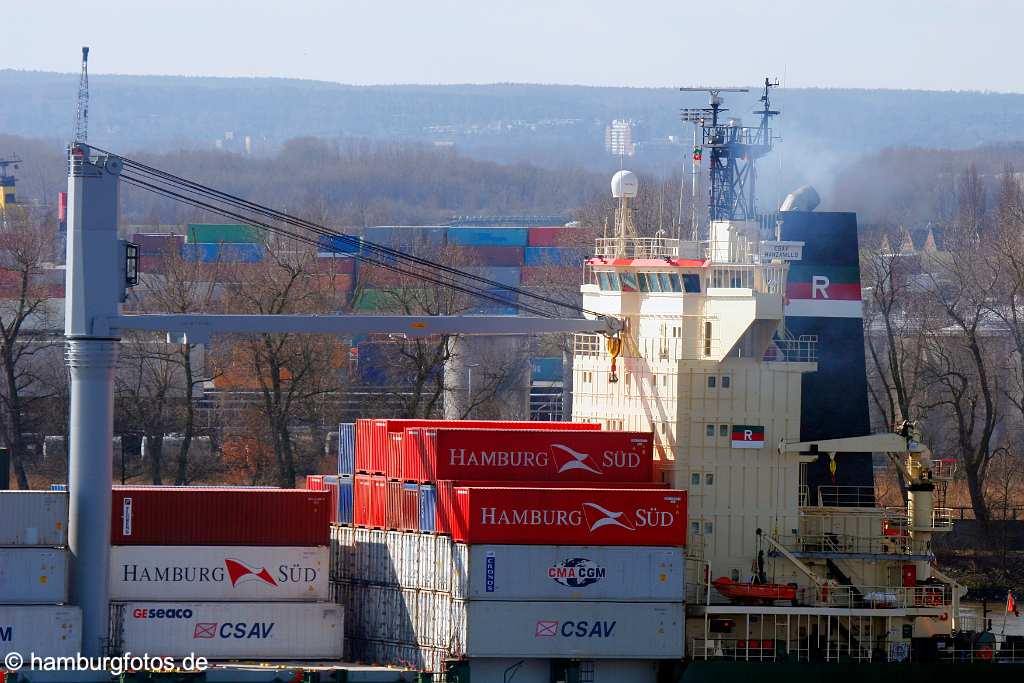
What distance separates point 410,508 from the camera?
35.4 m

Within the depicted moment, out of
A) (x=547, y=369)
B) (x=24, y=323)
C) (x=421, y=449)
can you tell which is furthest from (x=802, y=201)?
(x=24, y=323)

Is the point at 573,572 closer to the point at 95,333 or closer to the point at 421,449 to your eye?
the point at 421,449

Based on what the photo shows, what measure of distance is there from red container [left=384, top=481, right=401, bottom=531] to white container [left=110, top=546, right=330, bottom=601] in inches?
79.4

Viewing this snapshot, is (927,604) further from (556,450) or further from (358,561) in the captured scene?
(358,561)

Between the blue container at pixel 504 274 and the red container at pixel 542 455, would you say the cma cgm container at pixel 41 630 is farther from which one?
the blue container at pixel 504 274

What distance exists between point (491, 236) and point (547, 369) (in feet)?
71.9

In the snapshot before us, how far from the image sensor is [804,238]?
42.1 meters

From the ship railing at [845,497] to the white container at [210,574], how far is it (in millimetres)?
11861

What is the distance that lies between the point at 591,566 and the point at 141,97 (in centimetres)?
14299

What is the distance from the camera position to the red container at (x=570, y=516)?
3341 cm

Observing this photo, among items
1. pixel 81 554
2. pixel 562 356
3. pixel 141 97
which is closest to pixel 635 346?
pixel 81 554

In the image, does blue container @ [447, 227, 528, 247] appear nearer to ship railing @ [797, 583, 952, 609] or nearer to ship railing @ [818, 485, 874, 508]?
ship railing @ [818, 485, 874, 508]

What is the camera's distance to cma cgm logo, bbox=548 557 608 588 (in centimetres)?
3372

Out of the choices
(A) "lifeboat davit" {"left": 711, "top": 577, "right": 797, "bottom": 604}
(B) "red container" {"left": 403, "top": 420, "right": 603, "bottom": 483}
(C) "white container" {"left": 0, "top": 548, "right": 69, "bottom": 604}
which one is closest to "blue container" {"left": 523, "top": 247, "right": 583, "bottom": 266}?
(B) "red container" {"left": 403, "top": 420, "right": 603, "bottom": 483}
